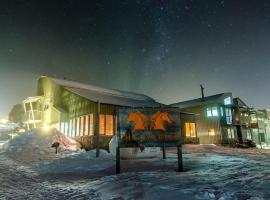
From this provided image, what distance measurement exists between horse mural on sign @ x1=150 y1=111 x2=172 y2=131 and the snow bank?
10215 mm

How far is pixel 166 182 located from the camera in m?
6.82

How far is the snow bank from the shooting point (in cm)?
1775

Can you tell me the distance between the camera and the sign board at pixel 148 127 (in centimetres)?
949

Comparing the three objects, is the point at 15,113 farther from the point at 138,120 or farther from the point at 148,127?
the point at 148,127

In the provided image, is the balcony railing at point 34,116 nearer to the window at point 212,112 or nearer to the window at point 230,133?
the window at point 212,112

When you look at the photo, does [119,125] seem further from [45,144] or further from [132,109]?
[45,144]

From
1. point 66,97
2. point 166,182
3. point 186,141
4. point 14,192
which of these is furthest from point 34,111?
point 166,182

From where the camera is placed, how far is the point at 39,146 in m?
20.0

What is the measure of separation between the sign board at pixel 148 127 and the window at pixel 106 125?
13.6 metres

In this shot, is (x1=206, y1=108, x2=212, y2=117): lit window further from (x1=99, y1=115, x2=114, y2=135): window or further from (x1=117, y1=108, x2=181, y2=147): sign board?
(x1=117, y1=108, x2=181, y2=147): sign board

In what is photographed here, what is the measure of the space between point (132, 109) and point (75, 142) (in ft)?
Answer: 52.0

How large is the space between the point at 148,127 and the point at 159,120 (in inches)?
22.1

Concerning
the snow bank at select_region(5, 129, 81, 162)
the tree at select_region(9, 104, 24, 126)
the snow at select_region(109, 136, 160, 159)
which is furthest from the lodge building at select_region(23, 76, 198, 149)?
the tree at select_region(9, 104, 24, 126)

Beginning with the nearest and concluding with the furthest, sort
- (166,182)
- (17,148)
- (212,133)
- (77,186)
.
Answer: (166,182)
(77,186)
(17,148)
(212,133)
